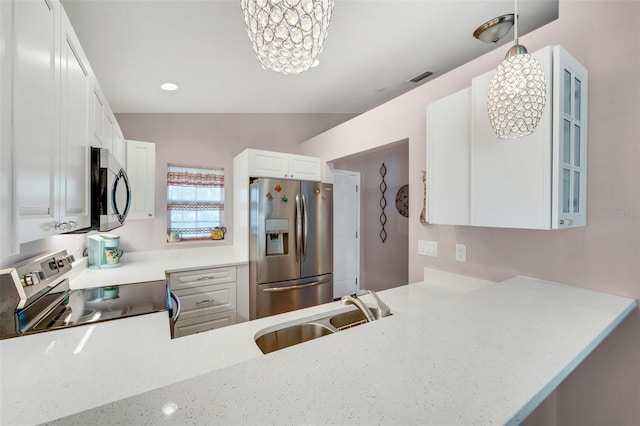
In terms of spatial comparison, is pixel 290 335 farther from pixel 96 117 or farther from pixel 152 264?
pixel 152 264

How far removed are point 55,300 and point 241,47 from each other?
6.39 feet

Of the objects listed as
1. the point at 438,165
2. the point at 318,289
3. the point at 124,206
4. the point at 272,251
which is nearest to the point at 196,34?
the point at 124,206

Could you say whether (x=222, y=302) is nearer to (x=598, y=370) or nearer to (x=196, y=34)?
(x=196, y=34)

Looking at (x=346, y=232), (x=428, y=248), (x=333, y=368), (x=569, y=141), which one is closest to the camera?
(x=333, y=368)

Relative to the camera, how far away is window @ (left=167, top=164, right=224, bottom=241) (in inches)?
129

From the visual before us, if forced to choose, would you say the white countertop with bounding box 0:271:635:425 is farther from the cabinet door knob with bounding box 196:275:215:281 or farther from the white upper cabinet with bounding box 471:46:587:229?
the cabinet door knob with bounding box 196:275:215:281

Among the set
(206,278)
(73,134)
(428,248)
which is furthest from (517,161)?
(206,278)

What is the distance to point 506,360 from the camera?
→ 2.41 ft

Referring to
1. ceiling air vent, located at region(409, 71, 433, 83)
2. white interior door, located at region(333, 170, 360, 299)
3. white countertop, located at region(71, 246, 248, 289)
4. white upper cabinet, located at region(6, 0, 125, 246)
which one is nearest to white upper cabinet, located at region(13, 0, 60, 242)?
white upper cabinet, located at region(6, 0, 125, 246)

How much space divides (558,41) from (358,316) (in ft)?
6.08

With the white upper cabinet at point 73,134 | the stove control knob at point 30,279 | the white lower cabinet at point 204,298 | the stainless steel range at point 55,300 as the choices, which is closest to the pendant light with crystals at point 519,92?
the white upper cabinet at point 73,134

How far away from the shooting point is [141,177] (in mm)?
2748

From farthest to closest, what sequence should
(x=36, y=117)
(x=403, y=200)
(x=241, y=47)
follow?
(x=403, y=200) < (x=241, y=47) < (x=36, y=117)

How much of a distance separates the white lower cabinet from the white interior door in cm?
183
